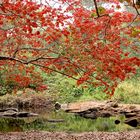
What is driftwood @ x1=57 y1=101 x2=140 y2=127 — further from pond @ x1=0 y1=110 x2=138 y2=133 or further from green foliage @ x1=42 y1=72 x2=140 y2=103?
green foliage @ x1=42 y1=72 x2=140 y2=103

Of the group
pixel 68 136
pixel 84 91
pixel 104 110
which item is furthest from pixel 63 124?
pixel 84 91

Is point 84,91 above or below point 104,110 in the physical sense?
above

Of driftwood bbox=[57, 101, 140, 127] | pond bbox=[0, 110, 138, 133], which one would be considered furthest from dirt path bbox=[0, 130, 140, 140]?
driftwood bbox=[57, 101, 140, 127]

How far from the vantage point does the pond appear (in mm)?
13031

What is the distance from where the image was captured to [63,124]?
1418cm

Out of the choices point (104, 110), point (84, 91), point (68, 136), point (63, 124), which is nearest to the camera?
point (68, 136)

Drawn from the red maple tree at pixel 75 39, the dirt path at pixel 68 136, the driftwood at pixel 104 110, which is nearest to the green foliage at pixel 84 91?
the driftwood at pixel 104 110

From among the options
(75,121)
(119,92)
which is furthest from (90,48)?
(119,92)

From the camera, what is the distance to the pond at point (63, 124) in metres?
13.0

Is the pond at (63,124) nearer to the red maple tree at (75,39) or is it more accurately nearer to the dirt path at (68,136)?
the dirt path at (68,136)

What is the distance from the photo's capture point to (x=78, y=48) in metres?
12.3

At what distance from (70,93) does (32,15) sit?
1390 centimetres

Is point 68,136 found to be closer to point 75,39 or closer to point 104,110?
point 75,39

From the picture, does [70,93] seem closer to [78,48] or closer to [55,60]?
[78,48]
